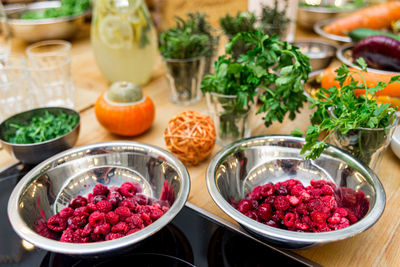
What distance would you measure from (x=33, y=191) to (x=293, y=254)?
1.68 ft

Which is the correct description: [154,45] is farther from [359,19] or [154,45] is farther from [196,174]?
[359,19]

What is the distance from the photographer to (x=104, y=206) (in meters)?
0.62

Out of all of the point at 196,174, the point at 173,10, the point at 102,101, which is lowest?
the point at 196,174

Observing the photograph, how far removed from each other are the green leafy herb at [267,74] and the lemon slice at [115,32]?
43cm

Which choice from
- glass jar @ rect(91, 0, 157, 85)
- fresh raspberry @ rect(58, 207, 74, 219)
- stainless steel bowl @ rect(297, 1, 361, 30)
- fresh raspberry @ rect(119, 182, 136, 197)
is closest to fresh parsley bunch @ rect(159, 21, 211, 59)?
glass jar @ rect(91, 0, 157, 85)

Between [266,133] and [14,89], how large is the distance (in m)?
0.74

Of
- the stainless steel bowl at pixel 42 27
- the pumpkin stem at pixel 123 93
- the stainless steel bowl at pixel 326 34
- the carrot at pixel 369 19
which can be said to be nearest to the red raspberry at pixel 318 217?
the pumpkin stem at pixel 123 93

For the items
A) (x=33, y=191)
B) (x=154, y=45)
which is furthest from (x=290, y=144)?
(x=154, y=45)

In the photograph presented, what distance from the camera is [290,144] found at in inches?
29.3

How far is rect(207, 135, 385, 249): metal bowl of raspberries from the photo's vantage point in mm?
518

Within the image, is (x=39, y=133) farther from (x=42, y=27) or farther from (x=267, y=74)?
(x=42, y=27)

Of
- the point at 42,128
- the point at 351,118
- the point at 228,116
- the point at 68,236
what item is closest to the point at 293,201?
the point at 351,118

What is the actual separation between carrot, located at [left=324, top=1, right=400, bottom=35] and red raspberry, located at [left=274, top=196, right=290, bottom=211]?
1186mm

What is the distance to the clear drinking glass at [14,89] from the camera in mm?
948
